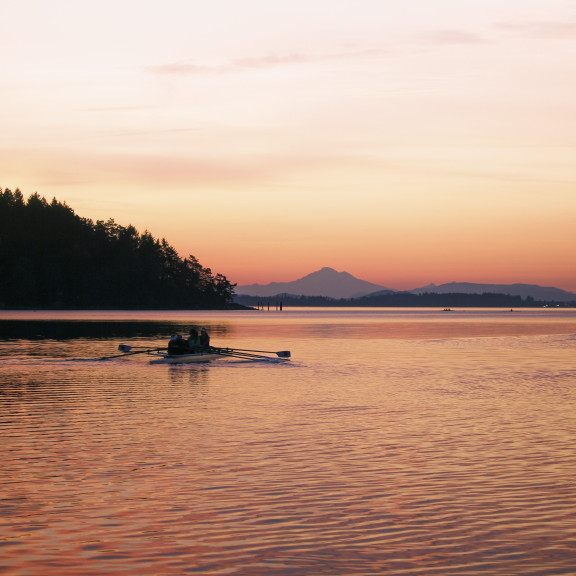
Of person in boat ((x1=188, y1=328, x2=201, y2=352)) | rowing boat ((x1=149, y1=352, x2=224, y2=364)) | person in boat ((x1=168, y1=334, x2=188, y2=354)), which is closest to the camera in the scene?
rowing boat ((x1=149, y1=352, x2=224, y2=364))

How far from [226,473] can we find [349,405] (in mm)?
14231

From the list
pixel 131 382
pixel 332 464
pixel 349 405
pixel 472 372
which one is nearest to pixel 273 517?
pixel 332 464

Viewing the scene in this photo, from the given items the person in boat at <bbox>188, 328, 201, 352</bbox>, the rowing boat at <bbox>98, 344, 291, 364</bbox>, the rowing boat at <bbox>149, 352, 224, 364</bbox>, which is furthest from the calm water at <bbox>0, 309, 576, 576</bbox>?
the person in boat at <bbox>188, 328, 201, 352</bbox>

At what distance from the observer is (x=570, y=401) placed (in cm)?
3366

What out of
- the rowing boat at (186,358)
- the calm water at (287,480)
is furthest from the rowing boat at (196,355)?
the calm water at (287,480)

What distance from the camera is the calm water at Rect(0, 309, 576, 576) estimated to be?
41.5ft

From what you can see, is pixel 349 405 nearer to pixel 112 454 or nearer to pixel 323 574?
pixel 112 454

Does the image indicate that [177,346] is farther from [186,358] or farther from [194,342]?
[194,342]

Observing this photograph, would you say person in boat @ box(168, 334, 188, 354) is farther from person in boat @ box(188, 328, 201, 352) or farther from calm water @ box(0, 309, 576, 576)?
calm water @ box(0, 309, 576, 576)

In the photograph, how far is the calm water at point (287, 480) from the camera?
12656 mm

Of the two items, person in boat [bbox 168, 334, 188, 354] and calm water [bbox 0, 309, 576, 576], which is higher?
person in boat [bbox 168, 334, 188, 354]

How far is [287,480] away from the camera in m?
18.0

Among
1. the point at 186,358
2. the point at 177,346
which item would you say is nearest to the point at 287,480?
the point at 177,346

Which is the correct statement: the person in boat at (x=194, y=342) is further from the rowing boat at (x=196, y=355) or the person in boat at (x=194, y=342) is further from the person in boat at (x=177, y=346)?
the person in boat at (x=177, y=346)
